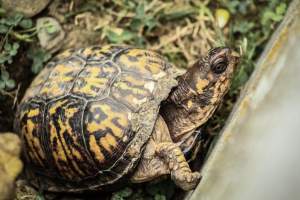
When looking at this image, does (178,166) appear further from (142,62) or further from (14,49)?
(14,49)

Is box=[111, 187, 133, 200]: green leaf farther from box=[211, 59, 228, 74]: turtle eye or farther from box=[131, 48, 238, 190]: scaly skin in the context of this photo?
box=[211, 59, 228, 74]: turtle eye

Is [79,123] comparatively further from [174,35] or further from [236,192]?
[174,35]

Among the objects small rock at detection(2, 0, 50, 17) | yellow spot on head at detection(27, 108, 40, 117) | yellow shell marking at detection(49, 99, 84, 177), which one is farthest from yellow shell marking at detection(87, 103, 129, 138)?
small rock at detection(2, 0, 50, 17)

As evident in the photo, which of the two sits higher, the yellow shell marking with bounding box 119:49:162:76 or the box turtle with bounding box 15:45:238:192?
the yellow shell marking with bounding box 119:49:162:76

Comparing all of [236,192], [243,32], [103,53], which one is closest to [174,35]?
[243,32]

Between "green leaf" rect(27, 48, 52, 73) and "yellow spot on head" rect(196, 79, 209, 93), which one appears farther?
"green leaf" rect(27, 48, 52, 73)

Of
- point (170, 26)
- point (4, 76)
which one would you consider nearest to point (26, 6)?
point (4, 76)

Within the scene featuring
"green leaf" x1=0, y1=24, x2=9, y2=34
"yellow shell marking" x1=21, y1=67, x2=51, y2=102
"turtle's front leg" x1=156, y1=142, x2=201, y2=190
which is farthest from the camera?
"green leaf" x1=0, y1=24, x2=9, y2=34
